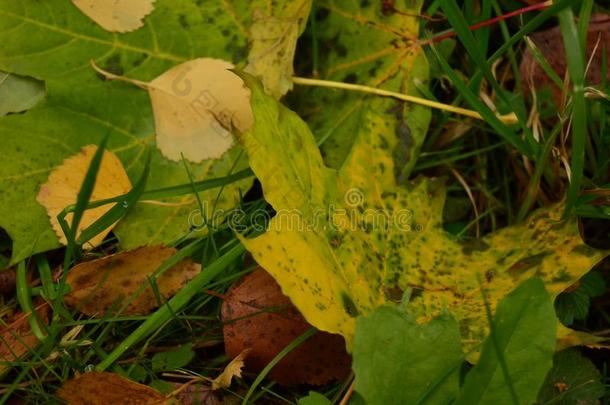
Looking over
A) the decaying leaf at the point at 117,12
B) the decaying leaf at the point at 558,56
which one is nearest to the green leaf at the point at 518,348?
the decaying leaf at the point at 558,56

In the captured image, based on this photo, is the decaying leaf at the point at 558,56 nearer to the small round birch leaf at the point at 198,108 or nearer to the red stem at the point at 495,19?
the red stem at the point at 495,19

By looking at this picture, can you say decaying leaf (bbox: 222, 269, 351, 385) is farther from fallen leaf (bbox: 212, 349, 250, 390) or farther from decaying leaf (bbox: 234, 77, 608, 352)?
decaying leaf (bbox: 234, 77, 608, 352)

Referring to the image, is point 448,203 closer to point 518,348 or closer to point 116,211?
point 518,348

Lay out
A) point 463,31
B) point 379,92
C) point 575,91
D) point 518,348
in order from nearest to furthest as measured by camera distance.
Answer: point 518,348 < point 575,91 < point 463,31 < point 379,92

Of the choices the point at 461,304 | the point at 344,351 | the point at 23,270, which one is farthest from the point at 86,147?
the point at 461,304

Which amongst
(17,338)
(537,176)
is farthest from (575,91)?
(17,338)

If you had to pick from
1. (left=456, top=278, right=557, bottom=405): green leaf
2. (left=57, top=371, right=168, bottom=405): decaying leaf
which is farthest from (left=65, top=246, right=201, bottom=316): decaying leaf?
(left=456, top=278, right=557, bottom=405): green leaf
